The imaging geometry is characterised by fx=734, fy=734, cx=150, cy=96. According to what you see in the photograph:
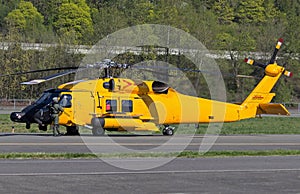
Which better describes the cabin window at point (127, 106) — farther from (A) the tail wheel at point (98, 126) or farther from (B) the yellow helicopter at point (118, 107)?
(A) the tail wheel at point (98, 126)

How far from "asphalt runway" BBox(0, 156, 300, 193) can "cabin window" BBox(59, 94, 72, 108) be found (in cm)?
951

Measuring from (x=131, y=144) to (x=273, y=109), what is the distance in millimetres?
8569

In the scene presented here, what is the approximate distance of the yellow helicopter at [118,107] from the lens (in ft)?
88.9

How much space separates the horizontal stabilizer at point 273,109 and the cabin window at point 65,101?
27.2 ft

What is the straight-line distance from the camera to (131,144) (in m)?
23.3

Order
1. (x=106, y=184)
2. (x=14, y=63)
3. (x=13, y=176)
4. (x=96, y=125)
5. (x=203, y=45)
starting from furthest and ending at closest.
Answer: (x=203, y=45) → (x=14, y=63) → (x=96, y=125) → (x=13, y=176) → (x=106, y=184)

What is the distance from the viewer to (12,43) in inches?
2579

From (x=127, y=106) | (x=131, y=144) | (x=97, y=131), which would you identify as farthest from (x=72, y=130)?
(x=131, y=144)

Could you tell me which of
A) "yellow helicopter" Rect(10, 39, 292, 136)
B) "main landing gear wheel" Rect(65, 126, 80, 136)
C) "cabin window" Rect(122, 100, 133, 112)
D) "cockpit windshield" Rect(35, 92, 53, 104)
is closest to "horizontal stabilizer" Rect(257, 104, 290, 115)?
"yellow helicopter" Rect(10, 39, 292, 136)

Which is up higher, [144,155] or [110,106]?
[110,106]

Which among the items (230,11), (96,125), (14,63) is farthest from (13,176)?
(230,11)

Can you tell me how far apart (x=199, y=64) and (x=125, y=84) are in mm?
37234

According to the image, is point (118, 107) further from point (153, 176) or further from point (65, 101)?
point (153, 176)

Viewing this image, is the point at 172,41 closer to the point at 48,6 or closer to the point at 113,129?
the point at 113,129
